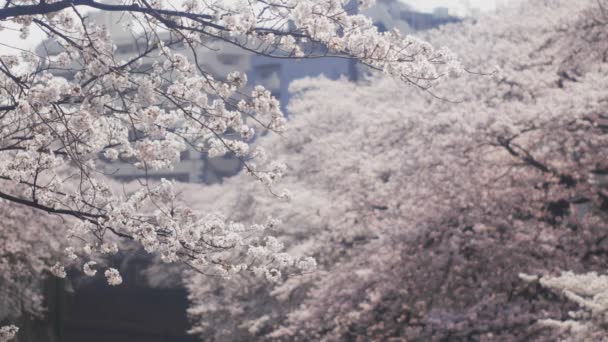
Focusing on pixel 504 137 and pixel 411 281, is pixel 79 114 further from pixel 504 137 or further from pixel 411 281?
pixel 504 137

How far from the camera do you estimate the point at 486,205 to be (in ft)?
36.9

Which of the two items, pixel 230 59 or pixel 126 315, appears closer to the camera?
pixel 126 315

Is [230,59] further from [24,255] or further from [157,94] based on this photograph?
[157,94]

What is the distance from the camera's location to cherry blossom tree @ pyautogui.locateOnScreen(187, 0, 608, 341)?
34.7 feet

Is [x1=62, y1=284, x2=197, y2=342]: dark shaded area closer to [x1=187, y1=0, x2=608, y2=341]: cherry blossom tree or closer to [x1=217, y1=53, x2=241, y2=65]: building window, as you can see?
[x1=187, y1=0, x2=608, y2=341]: cherry blossom tree

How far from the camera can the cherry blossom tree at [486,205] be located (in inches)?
417

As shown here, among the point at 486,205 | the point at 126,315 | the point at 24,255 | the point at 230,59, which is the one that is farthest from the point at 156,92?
the point at 230,59

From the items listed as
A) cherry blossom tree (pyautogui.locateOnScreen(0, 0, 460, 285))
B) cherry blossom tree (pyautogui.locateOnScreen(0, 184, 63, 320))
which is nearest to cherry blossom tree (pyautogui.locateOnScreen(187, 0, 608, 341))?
cherry blossom tree (pyautogui.locateOnScreen(0, 0, 460, 285))

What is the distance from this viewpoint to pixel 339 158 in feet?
65.0

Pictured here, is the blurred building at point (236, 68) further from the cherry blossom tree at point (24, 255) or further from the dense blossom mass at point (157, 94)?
the dense blossom mass at point (157, 94)

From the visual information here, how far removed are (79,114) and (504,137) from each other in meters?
8.59

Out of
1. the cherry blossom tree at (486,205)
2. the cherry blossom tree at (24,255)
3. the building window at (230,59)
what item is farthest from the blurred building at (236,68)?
the cherry blossom tree at (486,205)

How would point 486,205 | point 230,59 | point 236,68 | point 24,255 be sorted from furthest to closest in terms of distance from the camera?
point 230,59 → point 236,68 → point 24,255 → point 486,205

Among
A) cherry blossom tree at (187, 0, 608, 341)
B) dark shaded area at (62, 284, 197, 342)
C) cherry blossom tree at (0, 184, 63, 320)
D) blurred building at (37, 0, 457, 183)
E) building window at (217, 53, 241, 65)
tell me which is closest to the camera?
cherry blossom tree at (187, 0, 608, 341)
